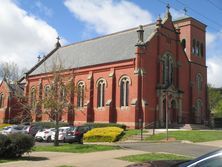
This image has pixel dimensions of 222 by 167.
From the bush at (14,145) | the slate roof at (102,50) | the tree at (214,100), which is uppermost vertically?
the slate roof at (102,50)

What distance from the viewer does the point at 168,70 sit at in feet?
161

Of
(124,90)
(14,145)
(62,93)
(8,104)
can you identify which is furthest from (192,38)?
(14,145)

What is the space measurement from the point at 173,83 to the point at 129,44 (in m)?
8.10

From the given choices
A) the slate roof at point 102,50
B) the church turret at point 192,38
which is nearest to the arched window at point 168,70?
the slate roof at point 102,50

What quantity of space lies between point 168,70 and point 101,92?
9.56 m

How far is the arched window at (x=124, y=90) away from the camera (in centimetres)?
4510

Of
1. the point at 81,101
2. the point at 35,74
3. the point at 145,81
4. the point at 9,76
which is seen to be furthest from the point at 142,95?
the point at 9,76

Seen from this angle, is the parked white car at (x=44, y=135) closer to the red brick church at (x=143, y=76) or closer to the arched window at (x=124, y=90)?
the red brick church at (x=143, y=76)

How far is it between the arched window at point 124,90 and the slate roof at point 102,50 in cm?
269

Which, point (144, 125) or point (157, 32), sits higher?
point (157, 32)

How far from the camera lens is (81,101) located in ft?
168

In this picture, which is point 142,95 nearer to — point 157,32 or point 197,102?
point 157,32

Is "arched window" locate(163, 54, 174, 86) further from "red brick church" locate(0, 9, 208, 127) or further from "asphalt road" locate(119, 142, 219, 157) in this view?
"asphalt road" locate(119, 142, 219, 157)

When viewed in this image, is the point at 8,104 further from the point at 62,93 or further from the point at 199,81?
the point at 62,93
